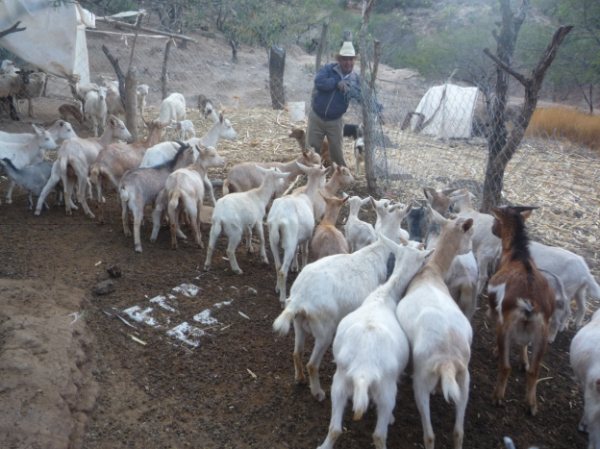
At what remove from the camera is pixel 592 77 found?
A: 19.4 metres

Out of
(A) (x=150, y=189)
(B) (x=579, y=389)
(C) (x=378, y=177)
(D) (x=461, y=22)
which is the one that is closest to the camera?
(B) (x=579, y=389)

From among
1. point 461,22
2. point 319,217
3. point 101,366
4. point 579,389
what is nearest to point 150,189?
point 319,217

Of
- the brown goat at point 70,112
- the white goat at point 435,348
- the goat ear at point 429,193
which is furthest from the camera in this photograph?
the brown goat at point 70,112

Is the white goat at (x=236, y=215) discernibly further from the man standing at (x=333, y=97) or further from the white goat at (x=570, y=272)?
the white goat at (x=570, y=272)

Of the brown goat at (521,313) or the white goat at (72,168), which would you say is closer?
the brown goat at (521,313)

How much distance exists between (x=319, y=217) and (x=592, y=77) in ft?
55.3

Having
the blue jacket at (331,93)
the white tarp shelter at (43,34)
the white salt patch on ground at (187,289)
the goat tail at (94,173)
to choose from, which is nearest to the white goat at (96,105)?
the white tarp shelter at (43,34)

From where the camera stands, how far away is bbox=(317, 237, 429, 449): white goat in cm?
330

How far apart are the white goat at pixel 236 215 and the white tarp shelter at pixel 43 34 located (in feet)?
24.0

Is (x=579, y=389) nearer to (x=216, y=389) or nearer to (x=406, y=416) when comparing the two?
(x=406, y=416)

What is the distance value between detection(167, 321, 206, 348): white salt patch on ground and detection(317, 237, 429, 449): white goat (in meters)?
1.64

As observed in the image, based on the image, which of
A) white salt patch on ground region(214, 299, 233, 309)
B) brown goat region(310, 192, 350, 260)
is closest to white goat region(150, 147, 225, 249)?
white salt patch on ground region(214, 299, 233, 309)

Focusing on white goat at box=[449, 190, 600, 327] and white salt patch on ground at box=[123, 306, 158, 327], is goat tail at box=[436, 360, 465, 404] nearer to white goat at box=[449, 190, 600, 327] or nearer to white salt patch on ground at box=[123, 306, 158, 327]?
white goat at box=[449, 190, 600, 327]

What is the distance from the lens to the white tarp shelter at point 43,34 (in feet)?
36.6
